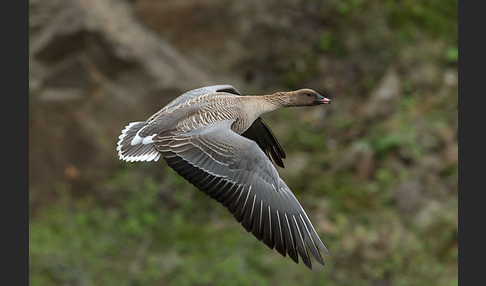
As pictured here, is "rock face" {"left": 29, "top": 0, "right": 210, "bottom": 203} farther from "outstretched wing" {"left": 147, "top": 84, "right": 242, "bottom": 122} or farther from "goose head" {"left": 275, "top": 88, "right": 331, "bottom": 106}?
"goose head" {"left": 275, "top": 88, "right": 331, "bottom": 106}

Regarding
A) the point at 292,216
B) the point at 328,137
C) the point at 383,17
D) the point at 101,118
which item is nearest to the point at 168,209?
the point at 101,118

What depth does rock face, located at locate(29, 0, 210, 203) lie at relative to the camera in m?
12.9

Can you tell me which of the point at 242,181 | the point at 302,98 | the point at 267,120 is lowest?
the point at 242,181

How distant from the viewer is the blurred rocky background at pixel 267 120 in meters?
12.0

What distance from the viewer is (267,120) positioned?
1348 cm

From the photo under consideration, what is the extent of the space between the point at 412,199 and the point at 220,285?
3.18 metres

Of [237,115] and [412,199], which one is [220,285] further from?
[237,115]

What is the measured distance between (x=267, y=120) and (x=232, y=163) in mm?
6333

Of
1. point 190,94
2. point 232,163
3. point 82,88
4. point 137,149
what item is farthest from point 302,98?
point 82,88

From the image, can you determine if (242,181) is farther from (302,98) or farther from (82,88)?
(82,88)

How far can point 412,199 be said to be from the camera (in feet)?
41.5

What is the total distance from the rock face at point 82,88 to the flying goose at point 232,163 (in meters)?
5.13

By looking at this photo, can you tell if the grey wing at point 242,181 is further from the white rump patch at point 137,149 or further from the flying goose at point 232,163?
the white rump patch at point 137,149

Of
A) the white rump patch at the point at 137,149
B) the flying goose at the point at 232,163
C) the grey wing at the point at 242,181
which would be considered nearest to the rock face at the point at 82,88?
the white rump patch at the point at 137,149
